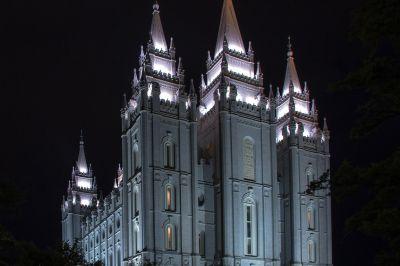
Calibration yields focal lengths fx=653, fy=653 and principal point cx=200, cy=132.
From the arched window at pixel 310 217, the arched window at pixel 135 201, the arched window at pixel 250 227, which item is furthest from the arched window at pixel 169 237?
the arched window at pixel 310 217

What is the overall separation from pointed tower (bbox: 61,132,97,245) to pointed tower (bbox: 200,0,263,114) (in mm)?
31682

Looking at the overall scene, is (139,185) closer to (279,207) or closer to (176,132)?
(176,132)

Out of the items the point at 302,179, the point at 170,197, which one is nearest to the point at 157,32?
the point at 170,197

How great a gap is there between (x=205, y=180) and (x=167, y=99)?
798cm

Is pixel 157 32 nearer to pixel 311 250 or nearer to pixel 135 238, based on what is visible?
pixel 135 238

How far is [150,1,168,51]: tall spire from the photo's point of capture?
59812 millimetres

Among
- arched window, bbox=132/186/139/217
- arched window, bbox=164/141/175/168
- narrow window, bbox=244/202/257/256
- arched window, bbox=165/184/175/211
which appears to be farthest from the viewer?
narrow window, bbox=244/202/257/256

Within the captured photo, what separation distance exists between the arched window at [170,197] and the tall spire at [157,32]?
43.0 ft

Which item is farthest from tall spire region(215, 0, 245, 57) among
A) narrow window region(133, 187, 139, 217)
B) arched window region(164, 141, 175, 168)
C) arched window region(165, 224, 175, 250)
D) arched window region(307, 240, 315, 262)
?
arched window region(307, 240, 315, 262)

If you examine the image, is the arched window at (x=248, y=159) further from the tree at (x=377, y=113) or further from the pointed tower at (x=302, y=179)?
the tree at (x=377, y=113)

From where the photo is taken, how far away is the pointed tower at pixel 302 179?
6153 cm

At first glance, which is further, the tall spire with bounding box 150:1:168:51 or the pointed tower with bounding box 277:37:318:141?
the pointed tower with bounding box 277:37:318:141

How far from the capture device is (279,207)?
61.6 meters

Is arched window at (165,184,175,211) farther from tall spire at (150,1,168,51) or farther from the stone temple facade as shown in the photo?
tall spire at (150,1,168,51)
